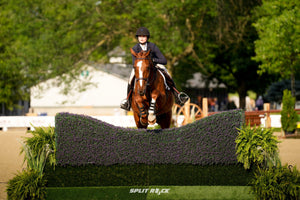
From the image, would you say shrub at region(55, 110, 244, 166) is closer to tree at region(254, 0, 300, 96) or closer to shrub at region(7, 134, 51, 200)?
shrub at region(7, 134, 51, 200)

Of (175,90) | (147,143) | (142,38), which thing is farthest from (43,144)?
(175,90)

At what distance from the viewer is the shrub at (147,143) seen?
6.89m

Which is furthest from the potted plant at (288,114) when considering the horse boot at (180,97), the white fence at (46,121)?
the horse boot at (180,97)

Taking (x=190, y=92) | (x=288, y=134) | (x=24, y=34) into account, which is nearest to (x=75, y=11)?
(x=24, y=34)

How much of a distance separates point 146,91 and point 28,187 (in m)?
2.60

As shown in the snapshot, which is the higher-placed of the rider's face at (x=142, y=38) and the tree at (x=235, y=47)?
the tree at (x=235, y=47)

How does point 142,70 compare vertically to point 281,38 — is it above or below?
below

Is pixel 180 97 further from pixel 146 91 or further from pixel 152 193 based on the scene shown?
pixel 152 193

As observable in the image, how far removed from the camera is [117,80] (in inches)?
1743

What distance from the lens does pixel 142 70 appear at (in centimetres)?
750

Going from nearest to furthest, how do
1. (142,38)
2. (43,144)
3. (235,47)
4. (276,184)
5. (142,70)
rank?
1. (276,184)
2. (43,144)
3. (142,70)
4. (142,38)
5. (235,47)

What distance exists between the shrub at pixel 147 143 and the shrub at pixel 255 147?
0.47 feet

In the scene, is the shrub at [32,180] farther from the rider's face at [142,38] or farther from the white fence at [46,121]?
the white fence at [46,121]

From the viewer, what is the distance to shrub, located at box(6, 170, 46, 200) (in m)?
6.70
